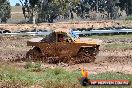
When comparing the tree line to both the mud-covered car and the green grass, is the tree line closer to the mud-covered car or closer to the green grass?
the mud-covered car

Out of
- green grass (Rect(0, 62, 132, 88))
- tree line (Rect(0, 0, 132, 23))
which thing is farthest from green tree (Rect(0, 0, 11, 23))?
green grass (Rect(0, 62, 132, 88))

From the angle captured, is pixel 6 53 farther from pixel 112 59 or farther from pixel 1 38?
pixel 1 38

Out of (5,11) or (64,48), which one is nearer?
(64,48)

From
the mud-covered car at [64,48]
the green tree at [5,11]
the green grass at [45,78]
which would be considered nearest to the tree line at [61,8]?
the green tree at [5,11]

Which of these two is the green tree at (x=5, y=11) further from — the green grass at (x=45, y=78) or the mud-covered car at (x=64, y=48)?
the green grass at (x=45, y=78)

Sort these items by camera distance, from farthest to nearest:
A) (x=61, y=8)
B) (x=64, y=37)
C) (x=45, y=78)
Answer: (x=61, y=8), (x=64, y=37), (x=45, y=78)

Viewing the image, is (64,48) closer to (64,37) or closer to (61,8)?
(64,37)

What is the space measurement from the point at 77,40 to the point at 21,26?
3559 centimetres

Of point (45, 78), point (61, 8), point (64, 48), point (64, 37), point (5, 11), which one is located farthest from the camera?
point (5, 11)

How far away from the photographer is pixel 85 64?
18906 millimetres

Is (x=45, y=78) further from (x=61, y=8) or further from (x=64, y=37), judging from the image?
(x=61, y=8)

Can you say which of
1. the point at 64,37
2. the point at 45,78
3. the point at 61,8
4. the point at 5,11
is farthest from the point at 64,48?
the point at 5,11

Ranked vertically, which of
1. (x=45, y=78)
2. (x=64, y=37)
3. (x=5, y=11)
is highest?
(x=64, y=37)

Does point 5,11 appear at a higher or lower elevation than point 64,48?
lower
